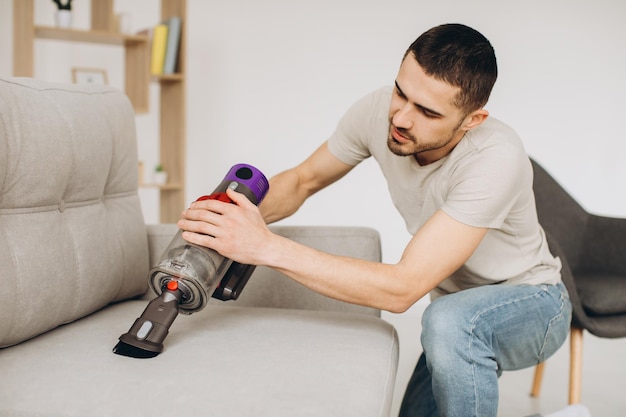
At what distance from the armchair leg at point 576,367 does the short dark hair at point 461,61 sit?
0.87m

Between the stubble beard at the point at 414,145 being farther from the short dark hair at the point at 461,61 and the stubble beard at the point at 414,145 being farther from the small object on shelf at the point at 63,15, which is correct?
the small object on shelf at the point at 63,15

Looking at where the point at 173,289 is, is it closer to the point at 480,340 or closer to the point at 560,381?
the point at 480,340

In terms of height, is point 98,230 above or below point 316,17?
below

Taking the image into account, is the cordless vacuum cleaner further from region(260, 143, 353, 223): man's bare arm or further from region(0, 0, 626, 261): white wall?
region(0, 0, 626, 261): white wall

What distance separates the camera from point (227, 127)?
3693 mm

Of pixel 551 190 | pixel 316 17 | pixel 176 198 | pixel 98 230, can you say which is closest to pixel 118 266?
pixel 98 230

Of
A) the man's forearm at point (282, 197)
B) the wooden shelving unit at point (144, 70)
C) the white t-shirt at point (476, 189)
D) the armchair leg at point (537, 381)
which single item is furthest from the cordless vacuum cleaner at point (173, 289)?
the wooden shelving unit at point (144, 70)

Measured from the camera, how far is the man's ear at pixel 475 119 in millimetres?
1450

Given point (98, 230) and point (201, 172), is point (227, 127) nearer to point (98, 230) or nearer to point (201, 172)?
point (201, 172)

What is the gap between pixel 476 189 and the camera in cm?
136

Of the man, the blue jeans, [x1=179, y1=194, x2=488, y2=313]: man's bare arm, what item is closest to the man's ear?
the man

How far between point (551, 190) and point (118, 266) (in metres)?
1.59

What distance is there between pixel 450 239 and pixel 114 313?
716 mm

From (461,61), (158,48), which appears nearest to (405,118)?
(461,61)
